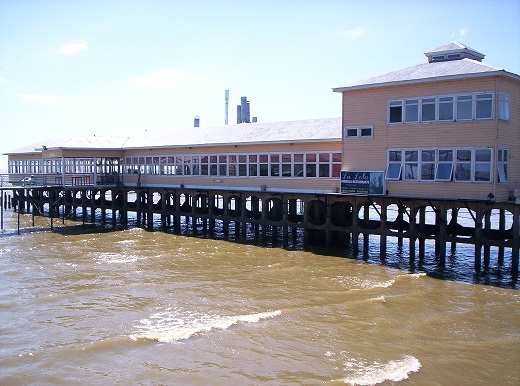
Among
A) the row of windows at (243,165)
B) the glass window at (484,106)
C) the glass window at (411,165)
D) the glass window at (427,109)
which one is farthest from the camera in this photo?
the row of windows at (243,165)

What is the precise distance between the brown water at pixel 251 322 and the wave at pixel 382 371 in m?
0.04

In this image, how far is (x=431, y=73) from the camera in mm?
21562

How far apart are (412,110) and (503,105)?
3411mm

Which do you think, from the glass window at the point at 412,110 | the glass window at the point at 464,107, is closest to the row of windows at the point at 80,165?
the glass window at the point at 412,110

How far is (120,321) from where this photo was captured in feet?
48.6

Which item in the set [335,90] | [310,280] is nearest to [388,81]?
[335,90]

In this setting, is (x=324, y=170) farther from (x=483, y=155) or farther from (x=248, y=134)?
(x=483, y=155)

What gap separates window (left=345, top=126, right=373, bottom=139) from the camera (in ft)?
75.9

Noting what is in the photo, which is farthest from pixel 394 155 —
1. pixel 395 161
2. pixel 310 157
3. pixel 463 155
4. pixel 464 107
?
pixel 310 157

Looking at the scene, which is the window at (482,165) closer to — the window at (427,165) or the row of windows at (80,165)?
the window at (427,165)

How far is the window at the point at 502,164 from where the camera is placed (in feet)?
65.9

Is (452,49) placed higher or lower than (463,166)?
higher

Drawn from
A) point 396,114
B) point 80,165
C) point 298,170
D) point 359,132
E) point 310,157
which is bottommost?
point 298,170

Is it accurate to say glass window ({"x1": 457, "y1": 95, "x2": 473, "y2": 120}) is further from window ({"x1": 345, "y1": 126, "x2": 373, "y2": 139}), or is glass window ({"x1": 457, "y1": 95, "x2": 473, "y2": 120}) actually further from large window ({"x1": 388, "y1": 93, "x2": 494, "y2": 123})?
window ({"x1": 345, "y1": 126, "x2": 373, "y2": 139})
